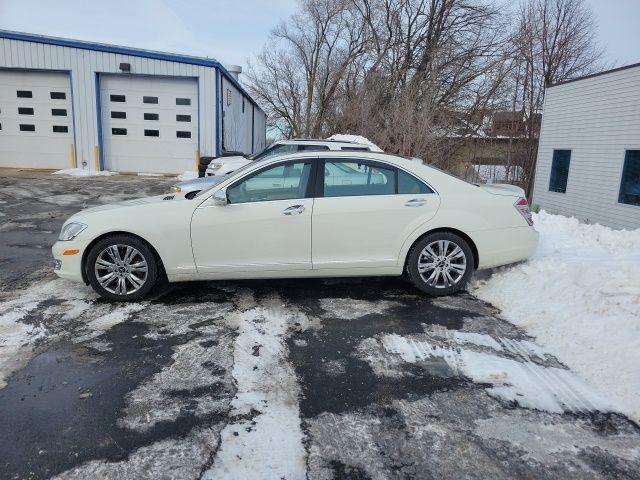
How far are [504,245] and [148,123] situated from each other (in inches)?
617

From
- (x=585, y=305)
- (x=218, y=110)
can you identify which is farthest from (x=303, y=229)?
(x=218, y=110)

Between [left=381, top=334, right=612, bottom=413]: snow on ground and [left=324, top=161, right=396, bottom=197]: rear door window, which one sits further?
[left=324, top=161, right=396, bottom=197]: rear door window

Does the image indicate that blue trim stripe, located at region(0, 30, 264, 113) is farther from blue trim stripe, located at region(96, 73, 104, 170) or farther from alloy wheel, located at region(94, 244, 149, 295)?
alloy wheel, located at region(94, 244, 149, 295)

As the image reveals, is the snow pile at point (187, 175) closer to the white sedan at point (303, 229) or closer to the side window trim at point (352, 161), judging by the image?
the white sedan at point (303, 229)

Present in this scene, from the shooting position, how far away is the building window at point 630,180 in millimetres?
13078

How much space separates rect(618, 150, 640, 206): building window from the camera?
13078 mm

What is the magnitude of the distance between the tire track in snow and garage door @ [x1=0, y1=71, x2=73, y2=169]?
1657 centimetres

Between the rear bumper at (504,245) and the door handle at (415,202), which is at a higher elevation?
the door handle at (415,202)

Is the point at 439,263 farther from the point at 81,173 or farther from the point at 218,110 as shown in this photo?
the point at 81,173

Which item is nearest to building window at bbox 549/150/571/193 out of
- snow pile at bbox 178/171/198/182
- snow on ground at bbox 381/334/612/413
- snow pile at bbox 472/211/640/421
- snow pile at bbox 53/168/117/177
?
snow pile at bbox 472/211/640/421

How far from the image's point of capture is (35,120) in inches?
698

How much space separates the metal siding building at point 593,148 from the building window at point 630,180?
0.02m

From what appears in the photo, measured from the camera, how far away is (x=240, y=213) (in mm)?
4930

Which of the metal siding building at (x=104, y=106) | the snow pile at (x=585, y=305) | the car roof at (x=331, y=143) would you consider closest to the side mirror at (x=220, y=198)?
the snow pile at (x=585, y=305)
